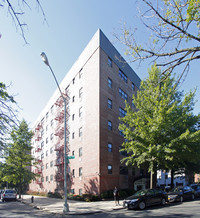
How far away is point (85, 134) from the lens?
28484 millimetres

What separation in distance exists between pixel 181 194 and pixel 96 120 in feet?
41.2

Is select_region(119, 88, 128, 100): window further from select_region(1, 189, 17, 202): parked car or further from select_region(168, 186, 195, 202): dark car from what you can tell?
select_region(1, 189, 17, 202): parked car

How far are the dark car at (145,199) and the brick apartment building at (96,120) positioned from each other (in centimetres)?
867

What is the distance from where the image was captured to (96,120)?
87.1 ft

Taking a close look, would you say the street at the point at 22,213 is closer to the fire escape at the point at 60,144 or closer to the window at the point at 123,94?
the fire escape at the point at 60,144

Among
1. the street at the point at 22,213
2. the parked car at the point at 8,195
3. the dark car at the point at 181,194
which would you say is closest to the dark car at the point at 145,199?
the dark car at the point at 181,194

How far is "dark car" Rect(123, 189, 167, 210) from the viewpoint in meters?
15.2

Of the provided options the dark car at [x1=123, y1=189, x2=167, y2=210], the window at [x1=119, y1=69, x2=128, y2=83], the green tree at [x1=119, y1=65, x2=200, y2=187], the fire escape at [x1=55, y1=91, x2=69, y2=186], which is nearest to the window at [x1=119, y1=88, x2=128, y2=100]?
the window at [x1=119, y1=69, x2=128, y2=83]

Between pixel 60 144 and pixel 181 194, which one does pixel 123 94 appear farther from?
pixel 181 194

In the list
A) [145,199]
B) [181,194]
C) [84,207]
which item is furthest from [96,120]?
[145,199]

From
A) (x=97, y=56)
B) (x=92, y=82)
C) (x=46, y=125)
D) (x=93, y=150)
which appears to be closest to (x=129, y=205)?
(x=93, y=150)

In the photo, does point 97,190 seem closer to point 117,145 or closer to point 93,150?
point 93,150

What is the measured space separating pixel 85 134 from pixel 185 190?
45.5 ft

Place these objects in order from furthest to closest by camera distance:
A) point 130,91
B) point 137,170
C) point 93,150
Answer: point 130,91
point 137,170
point 93,150
